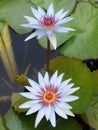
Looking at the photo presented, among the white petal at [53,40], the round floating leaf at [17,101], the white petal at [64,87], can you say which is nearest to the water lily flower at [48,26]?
the white petal at [53,40]

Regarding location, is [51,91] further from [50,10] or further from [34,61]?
[34,61]

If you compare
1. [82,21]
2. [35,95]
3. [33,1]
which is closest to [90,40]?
[82,21]

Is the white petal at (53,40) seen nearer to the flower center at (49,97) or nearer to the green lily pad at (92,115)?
the flower center at (49,97)

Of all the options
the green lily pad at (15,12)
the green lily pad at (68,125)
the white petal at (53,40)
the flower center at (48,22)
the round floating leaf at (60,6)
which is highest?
the flower center at (48,22)

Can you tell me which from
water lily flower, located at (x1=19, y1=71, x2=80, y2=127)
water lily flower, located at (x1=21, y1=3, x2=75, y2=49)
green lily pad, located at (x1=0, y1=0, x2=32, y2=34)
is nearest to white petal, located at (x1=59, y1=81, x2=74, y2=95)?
water lily flower, located at (x1=19, y1=71, x2=80, y2=127)

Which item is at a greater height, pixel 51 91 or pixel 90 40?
pixel 51 91

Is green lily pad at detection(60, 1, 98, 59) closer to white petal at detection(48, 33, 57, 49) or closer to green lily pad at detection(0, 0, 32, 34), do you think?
green lily pad at detection(0, 0, 32, 34)

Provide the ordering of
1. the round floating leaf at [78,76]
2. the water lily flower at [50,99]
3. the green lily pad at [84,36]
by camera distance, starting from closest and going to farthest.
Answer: the water lily flower at [50,99] < the round floating leaf at [78,76] < the green lily pad at [84,36]

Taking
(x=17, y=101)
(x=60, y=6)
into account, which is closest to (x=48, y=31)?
(x=17, y=101)
